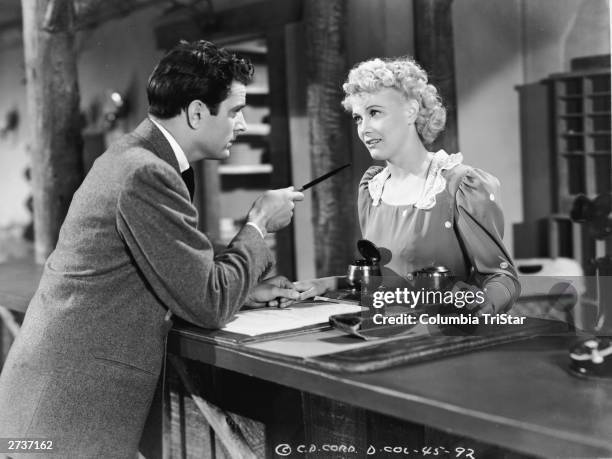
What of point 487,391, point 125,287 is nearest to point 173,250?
point 125,287

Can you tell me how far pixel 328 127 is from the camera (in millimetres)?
4211

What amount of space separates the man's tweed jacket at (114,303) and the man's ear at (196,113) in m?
0.10

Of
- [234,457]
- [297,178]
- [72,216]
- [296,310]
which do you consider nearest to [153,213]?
[72,216]

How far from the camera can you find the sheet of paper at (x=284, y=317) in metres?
1.83

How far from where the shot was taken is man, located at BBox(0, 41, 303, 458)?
175cm

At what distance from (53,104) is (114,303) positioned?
3.25 metres

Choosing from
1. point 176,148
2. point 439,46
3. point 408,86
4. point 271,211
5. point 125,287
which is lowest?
point 125,287

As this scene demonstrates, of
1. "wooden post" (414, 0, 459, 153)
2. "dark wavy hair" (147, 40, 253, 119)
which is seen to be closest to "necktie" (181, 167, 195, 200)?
"dark wavy hair" (147, 40, 253, 119)

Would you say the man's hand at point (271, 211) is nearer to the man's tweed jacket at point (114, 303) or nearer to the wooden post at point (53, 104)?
the man's tweed jacket at point (114, 303)

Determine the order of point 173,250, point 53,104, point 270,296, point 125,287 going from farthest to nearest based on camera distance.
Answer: point 53,104
point 270,296
point 125,287
point 173,250

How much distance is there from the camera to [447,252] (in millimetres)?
2127

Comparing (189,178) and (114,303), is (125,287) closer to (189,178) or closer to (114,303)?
(114,303)

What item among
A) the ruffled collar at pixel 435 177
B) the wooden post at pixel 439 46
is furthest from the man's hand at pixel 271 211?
the wooden post at pixel 439 46

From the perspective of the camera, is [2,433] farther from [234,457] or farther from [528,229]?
[528,229]
